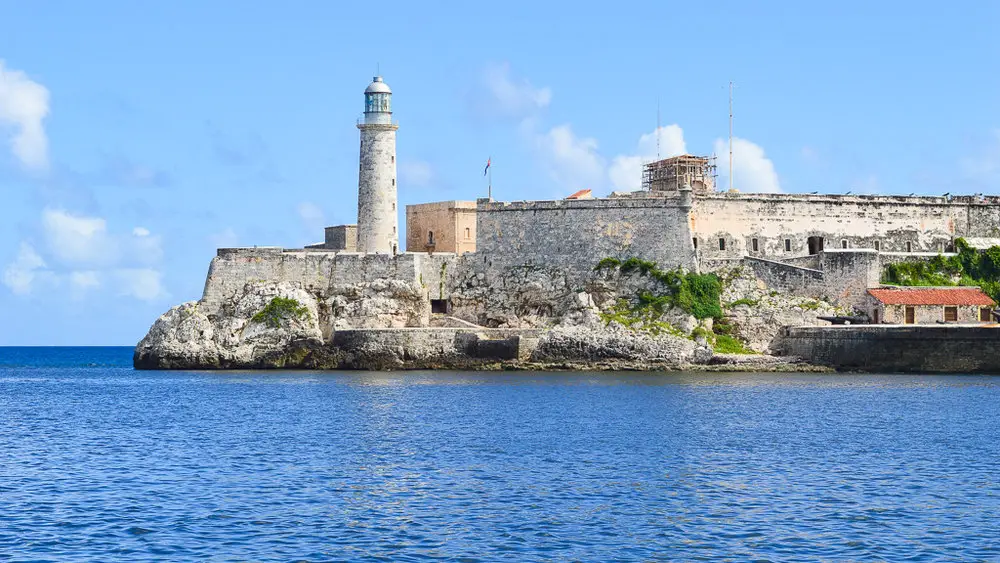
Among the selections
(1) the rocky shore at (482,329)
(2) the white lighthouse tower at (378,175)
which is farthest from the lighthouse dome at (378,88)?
(1) the rocky shore at (482,329)

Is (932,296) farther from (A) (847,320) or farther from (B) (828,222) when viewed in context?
(B) (828,222)

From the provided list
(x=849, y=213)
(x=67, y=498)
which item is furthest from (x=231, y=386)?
(x=849, y=213)

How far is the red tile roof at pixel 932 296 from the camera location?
4422 centimetres

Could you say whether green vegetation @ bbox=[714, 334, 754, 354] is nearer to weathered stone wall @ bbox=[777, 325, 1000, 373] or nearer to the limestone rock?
the limestone rock

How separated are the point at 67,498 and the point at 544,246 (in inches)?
1215

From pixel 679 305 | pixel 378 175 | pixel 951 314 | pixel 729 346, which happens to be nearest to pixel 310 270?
pixel 378 175

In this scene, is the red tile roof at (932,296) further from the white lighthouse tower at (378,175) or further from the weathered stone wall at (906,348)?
the white lighthouse tower at (378,175)

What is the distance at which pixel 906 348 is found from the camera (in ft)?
137

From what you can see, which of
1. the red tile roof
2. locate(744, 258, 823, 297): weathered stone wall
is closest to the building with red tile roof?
the red tile roof

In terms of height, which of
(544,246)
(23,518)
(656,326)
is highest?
(544,246)

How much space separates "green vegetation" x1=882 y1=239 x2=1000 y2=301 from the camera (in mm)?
46719

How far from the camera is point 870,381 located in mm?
39719

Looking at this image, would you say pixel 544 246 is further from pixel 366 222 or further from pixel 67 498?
pixel 67 498

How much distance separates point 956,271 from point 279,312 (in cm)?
2410
